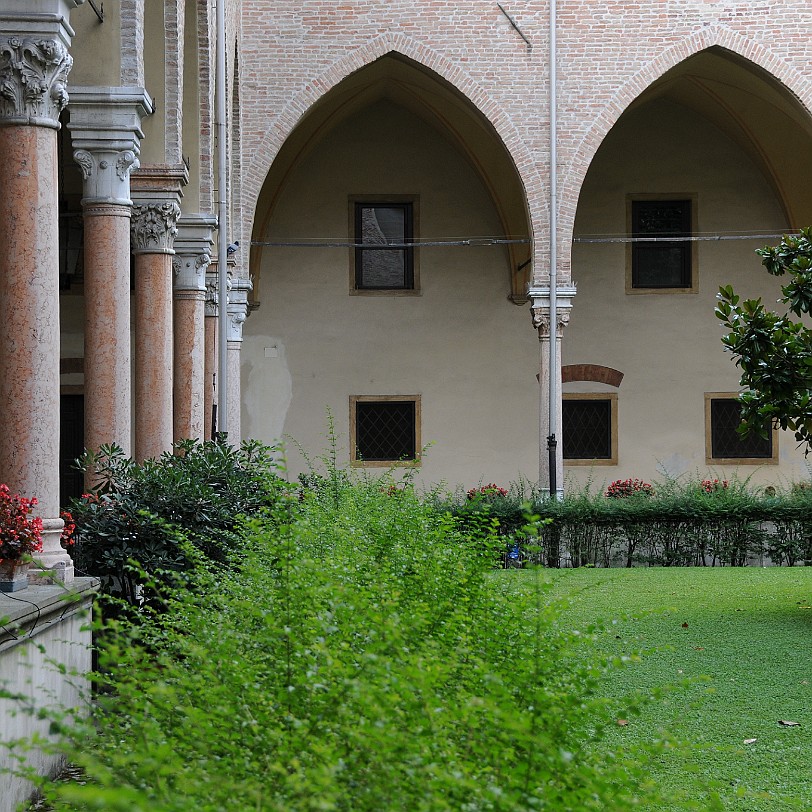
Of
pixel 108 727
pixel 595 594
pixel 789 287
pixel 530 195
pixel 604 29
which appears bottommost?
pixel 595 594

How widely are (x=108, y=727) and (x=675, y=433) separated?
19316mm

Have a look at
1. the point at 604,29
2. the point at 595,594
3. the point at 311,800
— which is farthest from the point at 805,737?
the point at 604,29

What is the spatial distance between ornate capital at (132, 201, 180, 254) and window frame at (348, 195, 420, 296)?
419 inches

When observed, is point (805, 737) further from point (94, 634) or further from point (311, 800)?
point (311, 800)

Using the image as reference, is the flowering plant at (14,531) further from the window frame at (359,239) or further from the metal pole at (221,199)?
the window frame at (359,239)

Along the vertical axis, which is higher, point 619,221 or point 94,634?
point 619,221

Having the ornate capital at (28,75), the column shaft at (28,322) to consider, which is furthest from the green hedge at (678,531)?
the ornate capital at (28,75)

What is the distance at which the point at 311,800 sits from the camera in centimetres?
189

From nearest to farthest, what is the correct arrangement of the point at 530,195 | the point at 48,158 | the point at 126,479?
the point at 48,158 → the point at 126,479 → the point at 530,195

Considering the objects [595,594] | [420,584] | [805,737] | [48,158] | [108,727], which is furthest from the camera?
[595,594]

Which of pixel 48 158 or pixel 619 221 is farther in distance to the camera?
pixel 619 221

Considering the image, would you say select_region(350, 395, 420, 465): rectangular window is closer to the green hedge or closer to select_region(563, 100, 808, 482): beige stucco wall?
select_region(563, 100, 808, 482): beige stucco wall

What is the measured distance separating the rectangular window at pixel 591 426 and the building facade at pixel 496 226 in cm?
4

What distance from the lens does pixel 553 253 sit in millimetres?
17328
